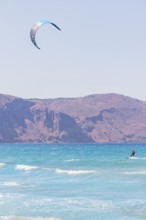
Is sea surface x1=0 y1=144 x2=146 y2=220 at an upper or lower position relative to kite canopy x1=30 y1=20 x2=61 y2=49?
lower

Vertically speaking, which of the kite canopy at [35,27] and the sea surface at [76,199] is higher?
the kite canopy at [35,27]

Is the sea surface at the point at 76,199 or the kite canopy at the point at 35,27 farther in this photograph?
the sea surface at the point at 76,199

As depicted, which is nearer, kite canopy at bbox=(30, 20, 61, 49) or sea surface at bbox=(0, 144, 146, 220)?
kite canopy at bbox=(30, 20, 61, 49)

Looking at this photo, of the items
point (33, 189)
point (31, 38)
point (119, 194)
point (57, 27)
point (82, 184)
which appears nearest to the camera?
point (57, 27)

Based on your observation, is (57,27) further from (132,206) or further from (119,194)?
(119,194)

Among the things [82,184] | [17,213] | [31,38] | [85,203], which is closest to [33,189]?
[82,184]

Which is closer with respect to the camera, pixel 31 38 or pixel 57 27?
pixel 57 27

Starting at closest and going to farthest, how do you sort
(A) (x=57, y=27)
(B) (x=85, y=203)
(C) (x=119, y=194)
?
(A) (x=57, y=27) → (B) (x=85, y=203) → (C) (x=119, y=194)

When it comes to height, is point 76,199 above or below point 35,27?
below

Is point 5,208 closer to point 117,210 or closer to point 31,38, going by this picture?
point 117,210

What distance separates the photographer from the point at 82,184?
35.0 m

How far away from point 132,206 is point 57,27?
9.56 m

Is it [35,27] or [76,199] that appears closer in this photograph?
[35,27]

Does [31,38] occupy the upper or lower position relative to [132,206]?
upper
